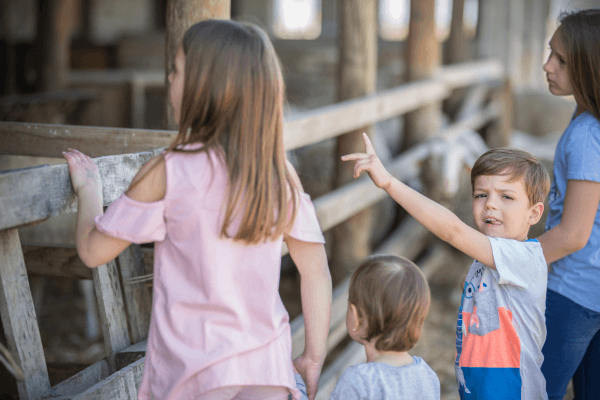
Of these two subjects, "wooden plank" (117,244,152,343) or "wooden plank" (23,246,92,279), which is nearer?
"wooden plank" (117,244,152,343)

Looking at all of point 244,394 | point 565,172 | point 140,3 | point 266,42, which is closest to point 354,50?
point 565,172

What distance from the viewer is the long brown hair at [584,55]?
1.76 metres

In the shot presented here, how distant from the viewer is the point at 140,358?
1.69m

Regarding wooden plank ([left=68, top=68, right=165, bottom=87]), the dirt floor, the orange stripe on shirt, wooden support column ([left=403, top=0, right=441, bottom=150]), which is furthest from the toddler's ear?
wooden plank ([left=68, top=68, right=165, bottom=87])

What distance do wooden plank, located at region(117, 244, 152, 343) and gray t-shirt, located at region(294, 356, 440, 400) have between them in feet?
2.51

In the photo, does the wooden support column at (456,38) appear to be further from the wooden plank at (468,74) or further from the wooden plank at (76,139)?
the wooden plank at (76,139)

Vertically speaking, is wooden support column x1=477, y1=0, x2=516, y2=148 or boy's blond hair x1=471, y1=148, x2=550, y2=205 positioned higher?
wooden support column x1=477, y1=0, x2=516, y2=148

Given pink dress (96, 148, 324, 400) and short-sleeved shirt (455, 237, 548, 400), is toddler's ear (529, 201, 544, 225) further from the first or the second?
pink dress (96, 148, 324, 400)

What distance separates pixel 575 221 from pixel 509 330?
0.40 metres

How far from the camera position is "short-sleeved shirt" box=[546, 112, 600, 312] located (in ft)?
5.69

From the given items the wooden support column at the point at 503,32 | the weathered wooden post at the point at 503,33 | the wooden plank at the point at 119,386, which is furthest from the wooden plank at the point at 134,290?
the weathered wooden post at the point at 503,33

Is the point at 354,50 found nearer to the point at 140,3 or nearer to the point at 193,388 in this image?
the point at 193,388

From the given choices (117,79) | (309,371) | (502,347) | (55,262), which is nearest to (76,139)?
(55,262)

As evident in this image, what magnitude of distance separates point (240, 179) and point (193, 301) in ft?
0.90
